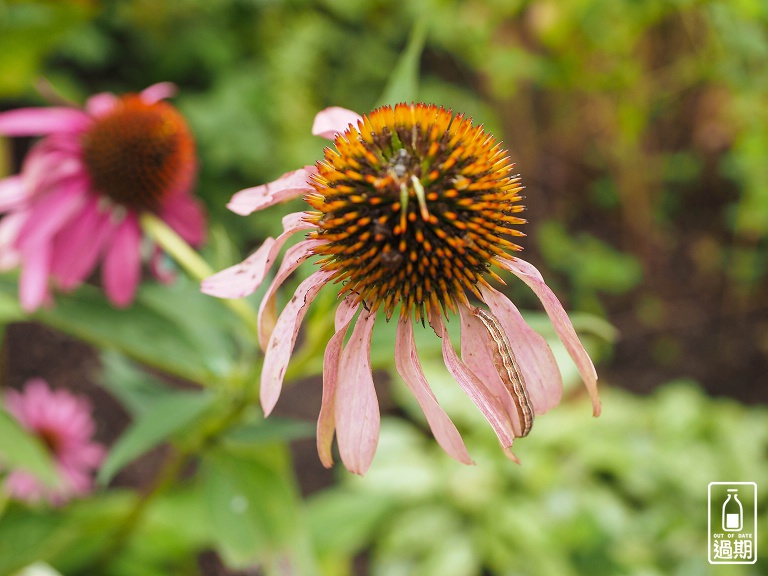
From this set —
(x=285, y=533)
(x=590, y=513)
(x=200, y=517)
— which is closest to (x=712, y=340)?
(x=590, y=513)

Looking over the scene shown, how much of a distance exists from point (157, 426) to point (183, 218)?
10.0 inches

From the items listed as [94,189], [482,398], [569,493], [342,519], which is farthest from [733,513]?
[94,189]

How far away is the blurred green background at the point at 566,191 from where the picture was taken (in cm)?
135

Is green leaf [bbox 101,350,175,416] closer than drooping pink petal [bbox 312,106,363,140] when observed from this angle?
No

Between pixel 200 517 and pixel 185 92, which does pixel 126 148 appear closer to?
pixel 200 517

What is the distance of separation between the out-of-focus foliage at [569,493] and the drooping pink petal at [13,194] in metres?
0.74

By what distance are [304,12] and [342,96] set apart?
11.8 inches

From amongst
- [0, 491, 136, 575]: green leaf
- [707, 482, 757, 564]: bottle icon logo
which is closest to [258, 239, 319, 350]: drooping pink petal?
[0, 491, 136, 575]: green leaf

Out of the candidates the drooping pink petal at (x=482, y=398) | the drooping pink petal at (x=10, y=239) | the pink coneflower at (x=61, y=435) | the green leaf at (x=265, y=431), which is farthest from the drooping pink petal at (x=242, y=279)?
the pink coneflower at (x=61, y=435)

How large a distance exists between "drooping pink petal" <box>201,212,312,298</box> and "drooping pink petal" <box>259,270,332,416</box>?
1.0 inches

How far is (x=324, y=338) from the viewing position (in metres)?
0.54

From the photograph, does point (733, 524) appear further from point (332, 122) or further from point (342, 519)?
point (332, 122)

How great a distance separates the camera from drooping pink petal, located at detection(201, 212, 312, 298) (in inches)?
15.9

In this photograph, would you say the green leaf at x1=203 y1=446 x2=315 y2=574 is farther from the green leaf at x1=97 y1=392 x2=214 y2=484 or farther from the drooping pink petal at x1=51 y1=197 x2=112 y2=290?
the drooping pink petal at x1=51 y1=197 x2=112 y2=290
